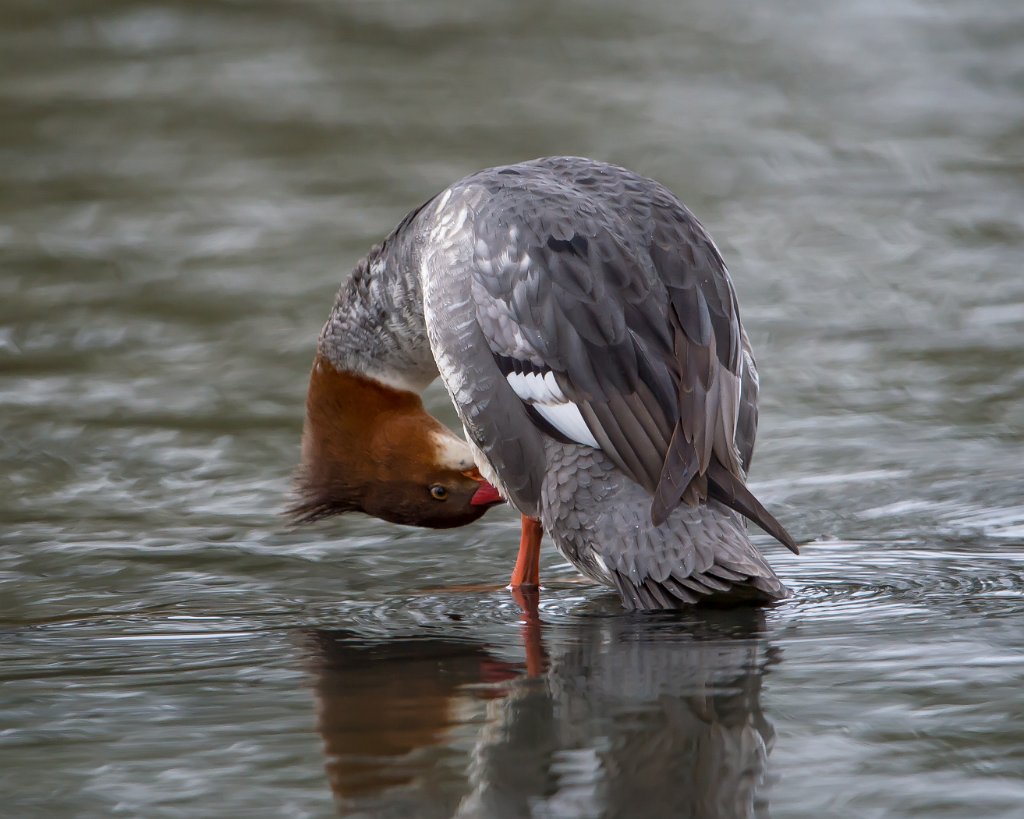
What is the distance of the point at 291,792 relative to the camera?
3.29 m

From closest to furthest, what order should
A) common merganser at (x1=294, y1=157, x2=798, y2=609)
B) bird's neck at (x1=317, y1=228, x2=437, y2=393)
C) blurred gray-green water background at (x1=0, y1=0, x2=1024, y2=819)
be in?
1. blurred gray-green water background at (x1=0, y1=0, x2=1024, y2=819)
2. common merganser at (x1=294, y1=157, x2=798, y2=609)
3. bird's neck at (x1=317, y1=228, x2=437, y2=393)

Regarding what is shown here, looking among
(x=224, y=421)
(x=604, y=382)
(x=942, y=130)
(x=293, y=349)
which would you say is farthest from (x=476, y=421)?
(x=942, y=130)

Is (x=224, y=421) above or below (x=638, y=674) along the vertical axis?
above

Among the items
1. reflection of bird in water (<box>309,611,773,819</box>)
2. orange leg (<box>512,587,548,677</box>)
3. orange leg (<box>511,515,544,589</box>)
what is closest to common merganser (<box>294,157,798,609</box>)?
orange leg (<box>511,515,544,589</box>)

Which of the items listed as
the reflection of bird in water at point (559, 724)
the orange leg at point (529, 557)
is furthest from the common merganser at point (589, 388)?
the reflection of bird in water at point (559, 724)

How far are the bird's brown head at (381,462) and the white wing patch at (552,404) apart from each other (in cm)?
57

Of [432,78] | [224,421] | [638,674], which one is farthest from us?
[432,78]

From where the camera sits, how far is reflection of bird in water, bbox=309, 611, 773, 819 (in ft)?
10.5

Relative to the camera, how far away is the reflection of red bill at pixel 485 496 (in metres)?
5.20

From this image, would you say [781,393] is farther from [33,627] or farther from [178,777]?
[178,777]

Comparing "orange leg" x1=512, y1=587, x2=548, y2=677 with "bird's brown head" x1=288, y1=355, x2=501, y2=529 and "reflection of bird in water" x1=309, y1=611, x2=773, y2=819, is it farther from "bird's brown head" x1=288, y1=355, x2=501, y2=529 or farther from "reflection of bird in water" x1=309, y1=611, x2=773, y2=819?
"bird's brown head" x1=288, y1=355, x2=501, y2=529

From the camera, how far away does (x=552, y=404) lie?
15.3 ft

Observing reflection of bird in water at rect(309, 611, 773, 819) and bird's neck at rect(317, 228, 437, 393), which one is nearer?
reflection of bird in water at rect(309, 611, 773, 819)

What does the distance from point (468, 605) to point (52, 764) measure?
5.08 ft
